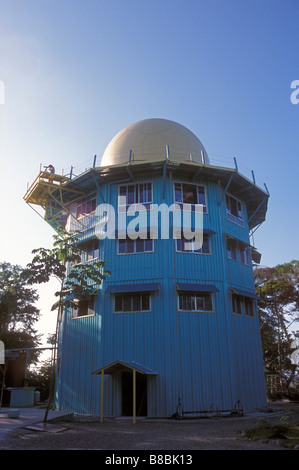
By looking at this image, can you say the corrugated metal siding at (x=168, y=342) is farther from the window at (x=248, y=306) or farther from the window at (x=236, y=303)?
the window at (x=248, y=306)

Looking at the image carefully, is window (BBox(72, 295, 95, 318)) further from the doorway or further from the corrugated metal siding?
the doorway

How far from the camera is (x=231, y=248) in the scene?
2467 centimetres

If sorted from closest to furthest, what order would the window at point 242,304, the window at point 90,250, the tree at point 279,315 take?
the window at point 242,304 < the window at point 90,250 < the tree at point 279,315

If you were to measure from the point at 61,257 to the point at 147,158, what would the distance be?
11.5 meters

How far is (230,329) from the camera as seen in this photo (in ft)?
71.3

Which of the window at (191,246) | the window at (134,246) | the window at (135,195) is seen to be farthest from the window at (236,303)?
the window at (135,195)

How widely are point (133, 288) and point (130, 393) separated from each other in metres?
5.51

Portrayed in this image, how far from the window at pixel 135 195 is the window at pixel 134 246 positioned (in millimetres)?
2023

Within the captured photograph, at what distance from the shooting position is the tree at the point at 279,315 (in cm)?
3350

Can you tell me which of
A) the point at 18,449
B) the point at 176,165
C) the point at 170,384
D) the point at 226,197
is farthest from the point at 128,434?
the point at 226,197

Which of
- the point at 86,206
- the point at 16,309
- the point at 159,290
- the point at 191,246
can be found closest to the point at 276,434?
the point at 159,290

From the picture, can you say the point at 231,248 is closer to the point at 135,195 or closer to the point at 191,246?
the point at 191,246

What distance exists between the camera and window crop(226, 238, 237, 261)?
954 inches

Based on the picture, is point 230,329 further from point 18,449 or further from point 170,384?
point 18,449
